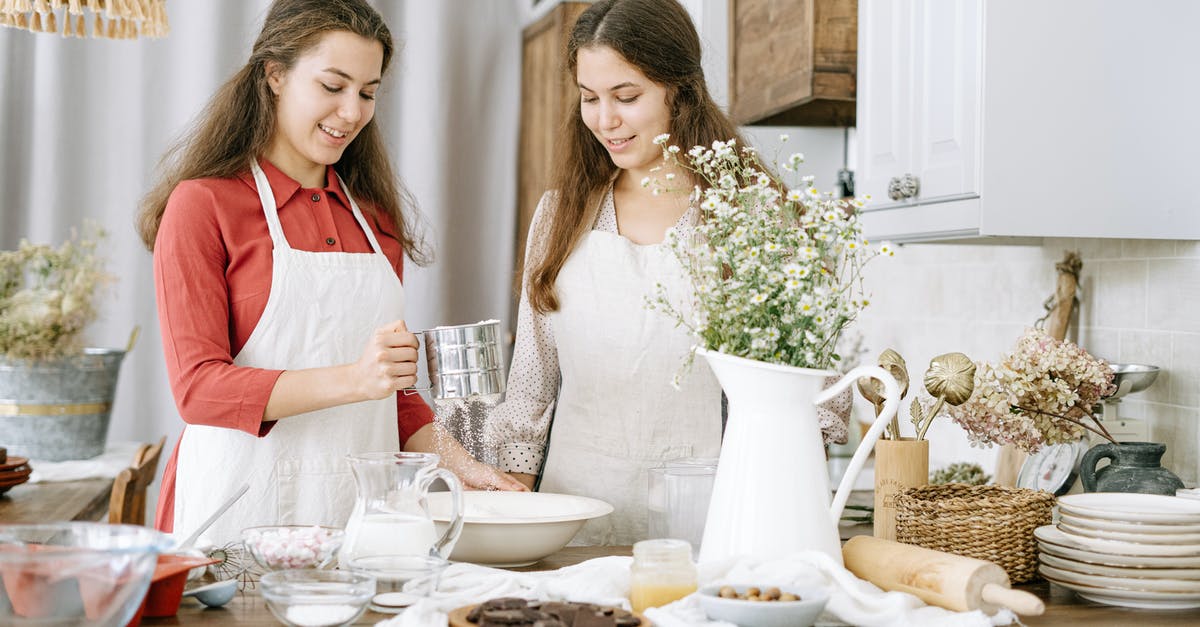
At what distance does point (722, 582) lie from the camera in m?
1.12

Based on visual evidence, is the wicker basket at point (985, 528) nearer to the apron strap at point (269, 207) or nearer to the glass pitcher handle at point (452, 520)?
the glass pitcher handle at point (452, 520)

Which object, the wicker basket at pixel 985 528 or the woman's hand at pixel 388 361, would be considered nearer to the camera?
the wicker basket at pixel 985 528

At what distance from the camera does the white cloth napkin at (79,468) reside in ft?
8.71

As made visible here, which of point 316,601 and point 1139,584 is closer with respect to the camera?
point 316,601

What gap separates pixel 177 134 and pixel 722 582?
285cm

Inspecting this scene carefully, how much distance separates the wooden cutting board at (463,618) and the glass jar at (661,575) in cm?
2

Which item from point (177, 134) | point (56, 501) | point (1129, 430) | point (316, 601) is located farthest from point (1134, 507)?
point (177, 134)

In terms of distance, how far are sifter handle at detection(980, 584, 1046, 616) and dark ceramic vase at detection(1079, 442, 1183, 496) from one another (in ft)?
1.79

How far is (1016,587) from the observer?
136 centimetres

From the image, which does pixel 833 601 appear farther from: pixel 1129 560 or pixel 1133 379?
pixel 1133 379

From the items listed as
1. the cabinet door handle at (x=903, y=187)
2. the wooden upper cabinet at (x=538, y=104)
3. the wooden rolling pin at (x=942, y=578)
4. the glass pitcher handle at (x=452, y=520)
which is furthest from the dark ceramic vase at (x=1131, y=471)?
the wooden upper cabinet at (x=538, y=104)

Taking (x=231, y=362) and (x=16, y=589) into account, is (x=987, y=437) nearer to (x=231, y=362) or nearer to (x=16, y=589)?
(x=231, y=362)

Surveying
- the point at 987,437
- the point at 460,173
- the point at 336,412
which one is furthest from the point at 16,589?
the point at 460,173

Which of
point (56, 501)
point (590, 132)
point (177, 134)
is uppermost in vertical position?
point (177, 134)
